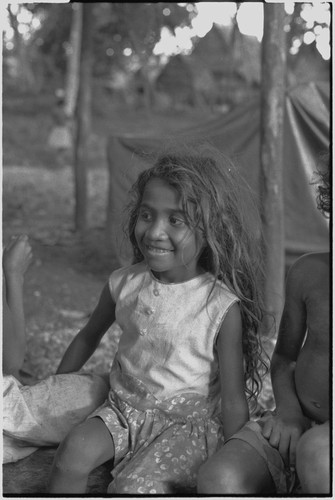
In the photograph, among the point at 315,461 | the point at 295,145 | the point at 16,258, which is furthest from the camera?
the point at 295,145

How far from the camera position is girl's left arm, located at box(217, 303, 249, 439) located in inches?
72.1

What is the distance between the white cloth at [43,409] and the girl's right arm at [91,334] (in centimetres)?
7

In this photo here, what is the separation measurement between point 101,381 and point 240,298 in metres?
0.55

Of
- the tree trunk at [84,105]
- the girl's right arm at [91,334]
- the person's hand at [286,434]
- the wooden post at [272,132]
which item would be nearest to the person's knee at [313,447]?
the person's hand at [286,434]

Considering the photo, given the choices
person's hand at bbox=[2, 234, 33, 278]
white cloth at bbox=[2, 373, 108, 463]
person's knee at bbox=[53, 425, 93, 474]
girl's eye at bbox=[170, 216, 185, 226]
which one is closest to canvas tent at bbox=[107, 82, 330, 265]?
person's hand at bbox=[2, 234, 33, 278]

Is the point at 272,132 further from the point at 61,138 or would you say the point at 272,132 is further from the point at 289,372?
the point at 61,138

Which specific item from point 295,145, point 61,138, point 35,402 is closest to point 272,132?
point 295,145

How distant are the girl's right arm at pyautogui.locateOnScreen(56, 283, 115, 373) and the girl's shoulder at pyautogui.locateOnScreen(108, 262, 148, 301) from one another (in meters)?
0.03

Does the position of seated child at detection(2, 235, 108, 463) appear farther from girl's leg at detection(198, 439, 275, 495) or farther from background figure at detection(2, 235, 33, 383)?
girl's leg at detection(198, 439, 275, 495)

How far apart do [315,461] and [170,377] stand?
1.72 ft

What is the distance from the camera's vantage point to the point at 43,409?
2092 mm

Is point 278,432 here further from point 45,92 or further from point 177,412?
point 45,92

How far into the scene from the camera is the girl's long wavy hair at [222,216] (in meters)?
1.89

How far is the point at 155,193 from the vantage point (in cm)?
189
